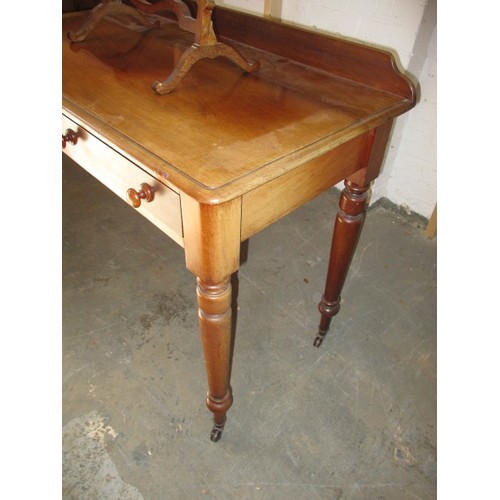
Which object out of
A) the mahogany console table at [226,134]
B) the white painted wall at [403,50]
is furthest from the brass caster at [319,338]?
the white painted wall at [403,50]

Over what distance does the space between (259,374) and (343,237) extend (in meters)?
0.54

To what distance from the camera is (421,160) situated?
1.82m

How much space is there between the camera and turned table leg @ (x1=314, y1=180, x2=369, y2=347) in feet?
3.57

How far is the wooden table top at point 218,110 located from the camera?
71 centimetres

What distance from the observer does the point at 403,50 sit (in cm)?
157

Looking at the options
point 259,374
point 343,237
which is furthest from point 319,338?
point 343,237

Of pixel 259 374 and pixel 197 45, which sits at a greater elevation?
pixel 197 45

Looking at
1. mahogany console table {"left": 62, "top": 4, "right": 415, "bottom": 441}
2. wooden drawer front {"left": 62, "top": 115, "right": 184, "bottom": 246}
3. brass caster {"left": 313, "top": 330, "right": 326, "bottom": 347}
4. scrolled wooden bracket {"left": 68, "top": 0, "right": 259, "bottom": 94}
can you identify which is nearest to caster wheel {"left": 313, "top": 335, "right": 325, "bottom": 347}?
brass caster {"left": 313, "top": 330, "right": 326, "bottom": 347}

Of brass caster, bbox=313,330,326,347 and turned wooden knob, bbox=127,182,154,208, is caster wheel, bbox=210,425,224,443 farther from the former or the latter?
turned wooden knob, bbox=127,182,154,208

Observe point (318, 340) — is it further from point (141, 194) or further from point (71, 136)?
point (71, 136)

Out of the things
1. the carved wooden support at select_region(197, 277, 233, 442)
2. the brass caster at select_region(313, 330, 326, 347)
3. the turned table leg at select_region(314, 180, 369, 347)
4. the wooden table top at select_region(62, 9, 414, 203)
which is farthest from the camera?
the brass caster at select_region(313, 330, 326, 347)

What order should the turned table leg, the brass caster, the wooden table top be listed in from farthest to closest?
the brass caster < the turned table leg < the wooden table top

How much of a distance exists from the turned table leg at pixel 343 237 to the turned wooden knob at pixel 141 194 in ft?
1.70

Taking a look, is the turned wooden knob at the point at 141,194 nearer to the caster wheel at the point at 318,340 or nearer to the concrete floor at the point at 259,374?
the concrete floor at the point at 259,374
